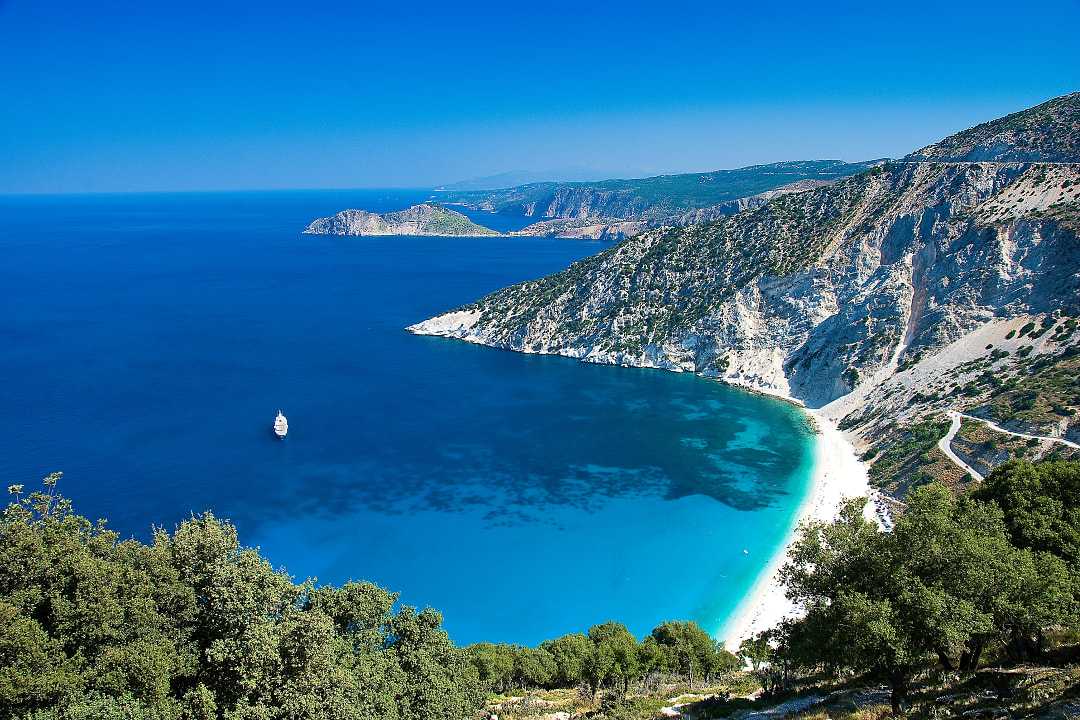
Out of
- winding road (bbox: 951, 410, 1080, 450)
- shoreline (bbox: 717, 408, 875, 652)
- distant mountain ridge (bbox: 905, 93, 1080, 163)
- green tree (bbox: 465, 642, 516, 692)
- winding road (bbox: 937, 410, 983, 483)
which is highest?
distant mountain ridge (bbox: 905, 93, 1080, 163)

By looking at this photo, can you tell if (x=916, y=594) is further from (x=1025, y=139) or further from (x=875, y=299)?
(x=1025, y=139)

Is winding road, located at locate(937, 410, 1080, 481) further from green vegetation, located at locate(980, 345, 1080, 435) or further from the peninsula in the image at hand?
green vegetation, located at locate(980, 345, 1080, 435)

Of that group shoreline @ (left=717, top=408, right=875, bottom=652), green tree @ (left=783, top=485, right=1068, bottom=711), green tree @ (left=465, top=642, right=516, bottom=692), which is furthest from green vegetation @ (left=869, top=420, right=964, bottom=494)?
green tree @ (left=465, top=642, right=516, bottom=692)

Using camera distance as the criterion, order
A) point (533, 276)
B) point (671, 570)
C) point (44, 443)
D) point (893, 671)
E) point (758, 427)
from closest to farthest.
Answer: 1. point (893, 671)
2. point (671, 570)
3. point (44, 443)
4. point (758, 427)
5. point (533, 276)

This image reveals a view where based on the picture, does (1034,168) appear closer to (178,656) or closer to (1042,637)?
(1042,637)

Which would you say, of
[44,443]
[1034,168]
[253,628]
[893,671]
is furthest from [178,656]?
[1034,168]

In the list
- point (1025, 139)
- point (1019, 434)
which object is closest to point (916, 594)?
point (1019, 434)
